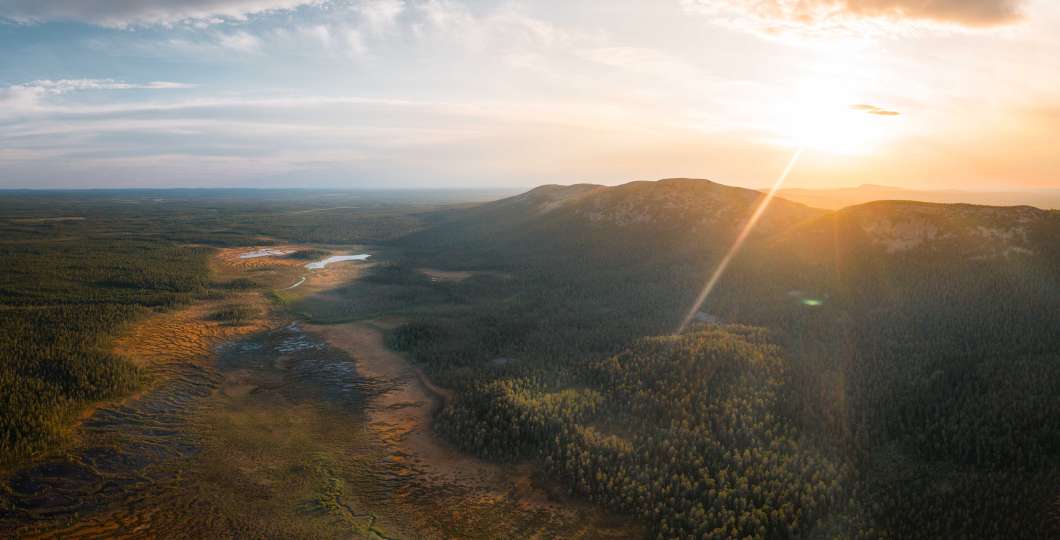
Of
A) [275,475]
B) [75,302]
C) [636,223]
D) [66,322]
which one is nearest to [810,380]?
[275,475]

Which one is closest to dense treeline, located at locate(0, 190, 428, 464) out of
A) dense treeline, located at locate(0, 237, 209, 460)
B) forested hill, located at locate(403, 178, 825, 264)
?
dense treeline, located at locate(0, 237, 209, 460)

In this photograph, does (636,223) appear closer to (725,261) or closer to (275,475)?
(725,261)

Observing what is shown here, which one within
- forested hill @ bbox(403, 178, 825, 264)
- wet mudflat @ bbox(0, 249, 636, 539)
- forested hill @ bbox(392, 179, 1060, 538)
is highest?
forested hill @ bbox(403, 178, 825, 264)

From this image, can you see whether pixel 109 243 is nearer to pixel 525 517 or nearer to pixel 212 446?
pixel 212 446

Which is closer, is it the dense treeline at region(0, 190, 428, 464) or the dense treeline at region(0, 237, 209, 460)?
the dense treeline at region(0, 237, 209, 460)

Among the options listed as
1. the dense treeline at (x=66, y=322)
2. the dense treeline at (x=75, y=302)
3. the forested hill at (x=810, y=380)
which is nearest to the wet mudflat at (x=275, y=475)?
the dense treeline at (x=66, y=322)

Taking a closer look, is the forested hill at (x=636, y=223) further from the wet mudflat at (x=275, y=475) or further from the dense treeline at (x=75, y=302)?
the wet mudflat at (x=275, y=475)

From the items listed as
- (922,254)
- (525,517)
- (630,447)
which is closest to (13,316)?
(525,517)

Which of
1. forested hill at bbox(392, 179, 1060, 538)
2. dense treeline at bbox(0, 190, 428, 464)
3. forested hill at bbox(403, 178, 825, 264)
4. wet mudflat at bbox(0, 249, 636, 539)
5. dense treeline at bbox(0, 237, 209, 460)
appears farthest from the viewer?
forested hill at bbox(403, 178, 825, 264)

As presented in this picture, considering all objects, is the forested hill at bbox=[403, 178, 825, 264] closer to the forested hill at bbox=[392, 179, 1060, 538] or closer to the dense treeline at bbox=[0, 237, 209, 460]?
the forested hill at bbox=[392, 179, 1060, 538]
